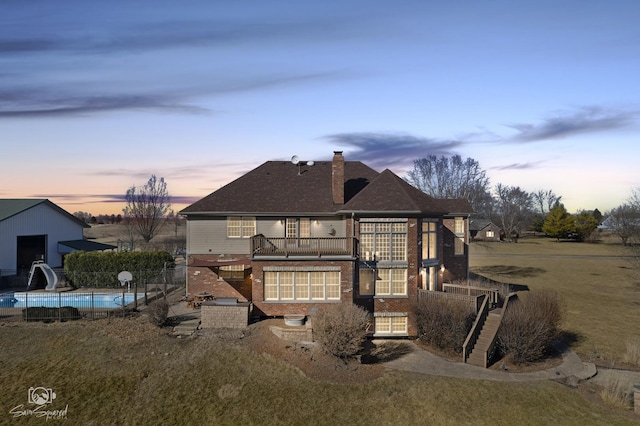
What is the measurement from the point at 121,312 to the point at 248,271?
26.6 feet

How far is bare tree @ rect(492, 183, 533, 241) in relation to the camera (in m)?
105

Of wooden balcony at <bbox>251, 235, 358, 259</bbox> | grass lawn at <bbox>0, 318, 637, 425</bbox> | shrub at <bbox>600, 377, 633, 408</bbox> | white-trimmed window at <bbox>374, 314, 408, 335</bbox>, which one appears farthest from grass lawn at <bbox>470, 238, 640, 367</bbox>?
wooden balcony at <bbox>251, 235, 358, 259</bbox>

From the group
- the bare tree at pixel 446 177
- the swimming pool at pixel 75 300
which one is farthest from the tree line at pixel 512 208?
the swimming pool at pixel 75 300

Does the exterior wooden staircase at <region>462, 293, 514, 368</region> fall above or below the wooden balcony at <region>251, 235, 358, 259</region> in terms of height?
below

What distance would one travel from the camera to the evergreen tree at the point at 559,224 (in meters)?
95.2

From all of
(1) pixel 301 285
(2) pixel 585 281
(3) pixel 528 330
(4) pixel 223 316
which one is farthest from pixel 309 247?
(2) pixel 585 281

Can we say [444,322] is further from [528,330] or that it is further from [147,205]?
[147,205]

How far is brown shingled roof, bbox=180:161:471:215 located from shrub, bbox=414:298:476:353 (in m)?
5.58

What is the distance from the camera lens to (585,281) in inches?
1839

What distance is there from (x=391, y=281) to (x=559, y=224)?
8619 centimetres

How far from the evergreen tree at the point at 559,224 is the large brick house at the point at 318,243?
7775 centimetres

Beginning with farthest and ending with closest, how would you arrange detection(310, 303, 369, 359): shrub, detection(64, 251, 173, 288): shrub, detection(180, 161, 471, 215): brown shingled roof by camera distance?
detection(64, 251, 173, 288): shrub → detection(180, 161, 471, 215): brown shingled roof → detection(310, 303, 369, 359): shrub

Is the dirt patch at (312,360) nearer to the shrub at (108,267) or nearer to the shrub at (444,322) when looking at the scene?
the shrub at (444,322)

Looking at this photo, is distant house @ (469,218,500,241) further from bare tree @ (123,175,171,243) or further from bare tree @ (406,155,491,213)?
bare tree @ (123,175,171,243)
